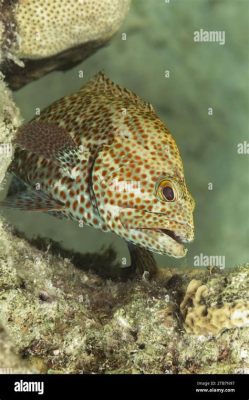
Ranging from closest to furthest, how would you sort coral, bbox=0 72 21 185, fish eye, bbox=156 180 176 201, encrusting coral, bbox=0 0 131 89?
1. coral, bbox=0 72 21 185
2. fish eye, bbox=156 180 176 201
3. encrusting coral, bbox=0 0 131 89

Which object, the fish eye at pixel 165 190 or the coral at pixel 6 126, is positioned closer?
the coral at pixel 6 126

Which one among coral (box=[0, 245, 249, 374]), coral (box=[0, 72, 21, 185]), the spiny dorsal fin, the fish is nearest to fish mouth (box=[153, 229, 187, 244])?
the fish

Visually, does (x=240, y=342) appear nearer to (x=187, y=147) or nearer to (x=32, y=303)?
(x=32, y=303)

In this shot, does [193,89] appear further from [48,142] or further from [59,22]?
[48,142]

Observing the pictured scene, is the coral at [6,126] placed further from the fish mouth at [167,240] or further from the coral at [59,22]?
the fish mouth at [167,240]

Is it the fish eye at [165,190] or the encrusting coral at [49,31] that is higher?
the encrusting coral at [49,31]

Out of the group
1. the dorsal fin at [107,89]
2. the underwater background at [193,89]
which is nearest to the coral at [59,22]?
the dorsal fin at [107,89]

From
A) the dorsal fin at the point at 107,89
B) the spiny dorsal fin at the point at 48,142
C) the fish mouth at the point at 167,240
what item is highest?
the dorsal fin at the point at 107,89

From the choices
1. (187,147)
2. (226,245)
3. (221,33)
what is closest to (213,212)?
(226,245)

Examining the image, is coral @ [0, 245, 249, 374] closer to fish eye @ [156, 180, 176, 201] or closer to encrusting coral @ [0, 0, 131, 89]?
fish eye @ [156, 180, 176, 201]
